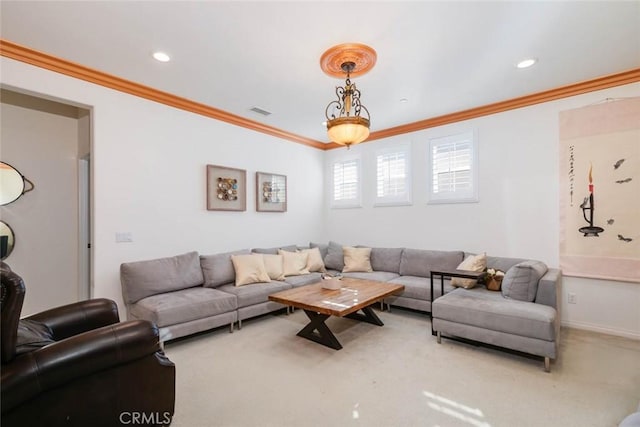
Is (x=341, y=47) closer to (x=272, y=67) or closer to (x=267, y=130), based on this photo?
(x=272, y=67)

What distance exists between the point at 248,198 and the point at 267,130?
1.20 meters

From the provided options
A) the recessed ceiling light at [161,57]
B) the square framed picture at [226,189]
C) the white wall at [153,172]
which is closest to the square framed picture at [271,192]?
the white wall at [153,172]

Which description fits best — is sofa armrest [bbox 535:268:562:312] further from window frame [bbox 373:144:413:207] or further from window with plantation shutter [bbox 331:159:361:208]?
window with plantation shutter [bbox 331:159:361:208]

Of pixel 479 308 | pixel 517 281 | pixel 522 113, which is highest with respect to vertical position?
pixel 522 113

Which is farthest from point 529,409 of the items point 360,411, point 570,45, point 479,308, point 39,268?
point 39,268

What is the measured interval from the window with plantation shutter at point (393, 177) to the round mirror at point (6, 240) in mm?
4980

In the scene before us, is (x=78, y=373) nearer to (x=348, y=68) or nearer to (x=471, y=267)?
(x=348, y=68)

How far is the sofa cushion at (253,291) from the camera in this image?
351 cm

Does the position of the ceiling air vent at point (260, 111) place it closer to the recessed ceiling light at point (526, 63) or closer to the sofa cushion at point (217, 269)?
the sofa cushion at point (217, 269)

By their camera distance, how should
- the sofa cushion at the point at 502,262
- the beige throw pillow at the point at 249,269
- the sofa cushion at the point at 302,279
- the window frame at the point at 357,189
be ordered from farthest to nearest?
the window frame at the point at 357,189
the sofa cushion at the point at 302,279
the beige throw pillow at the point at 249,269
the sofa cushion at the point at 502,262

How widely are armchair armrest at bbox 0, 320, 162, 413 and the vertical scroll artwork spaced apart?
14.3 feet

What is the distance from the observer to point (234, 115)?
14.4 feet

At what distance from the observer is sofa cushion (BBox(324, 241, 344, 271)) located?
5012 mm

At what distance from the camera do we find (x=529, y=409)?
2.01m
